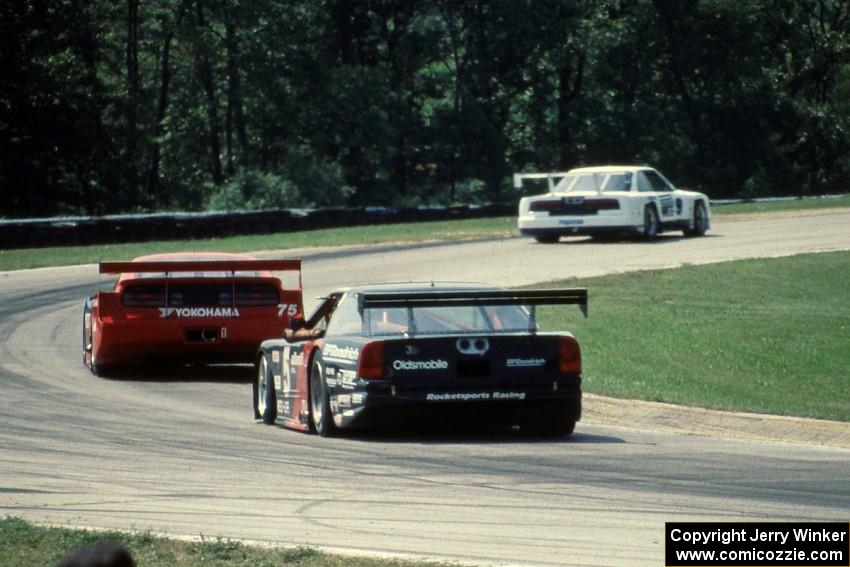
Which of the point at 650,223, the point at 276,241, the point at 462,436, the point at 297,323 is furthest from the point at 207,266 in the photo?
the point at 276,241

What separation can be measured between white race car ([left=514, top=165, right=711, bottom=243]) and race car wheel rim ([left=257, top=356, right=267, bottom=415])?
64.4 feet

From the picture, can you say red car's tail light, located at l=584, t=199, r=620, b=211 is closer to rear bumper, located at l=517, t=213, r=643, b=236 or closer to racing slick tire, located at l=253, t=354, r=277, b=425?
rear bumper, located at l=517, t=213, r=643, b=236

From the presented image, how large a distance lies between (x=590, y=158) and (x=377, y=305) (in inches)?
2363

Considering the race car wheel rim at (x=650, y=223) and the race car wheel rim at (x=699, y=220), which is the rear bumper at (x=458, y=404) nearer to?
Result: the race car wheel rim at (x=650, y=223)

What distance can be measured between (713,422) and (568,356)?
2.00m

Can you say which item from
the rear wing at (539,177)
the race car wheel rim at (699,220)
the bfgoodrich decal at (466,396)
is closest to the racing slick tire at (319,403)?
the bfgoodrich decal at (466,396)

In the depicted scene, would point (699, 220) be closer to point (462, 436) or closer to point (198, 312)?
point (198, 312)

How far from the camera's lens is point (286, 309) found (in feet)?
58.1

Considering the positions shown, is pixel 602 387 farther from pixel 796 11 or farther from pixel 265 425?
pixel 796 11

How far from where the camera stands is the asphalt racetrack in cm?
840

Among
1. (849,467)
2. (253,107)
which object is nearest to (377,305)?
(849,467)

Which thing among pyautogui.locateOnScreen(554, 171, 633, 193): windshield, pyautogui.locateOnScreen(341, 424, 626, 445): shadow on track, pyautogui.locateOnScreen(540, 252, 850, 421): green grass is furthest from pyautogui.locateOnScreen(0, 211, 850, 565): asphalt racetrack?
pyautogui.locateOnScreen(554, 171, 633, 193): windshield

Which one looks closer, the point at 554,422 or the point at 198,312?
the point at 554,422

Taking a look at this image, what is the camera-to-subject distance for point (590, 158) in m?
71.7
